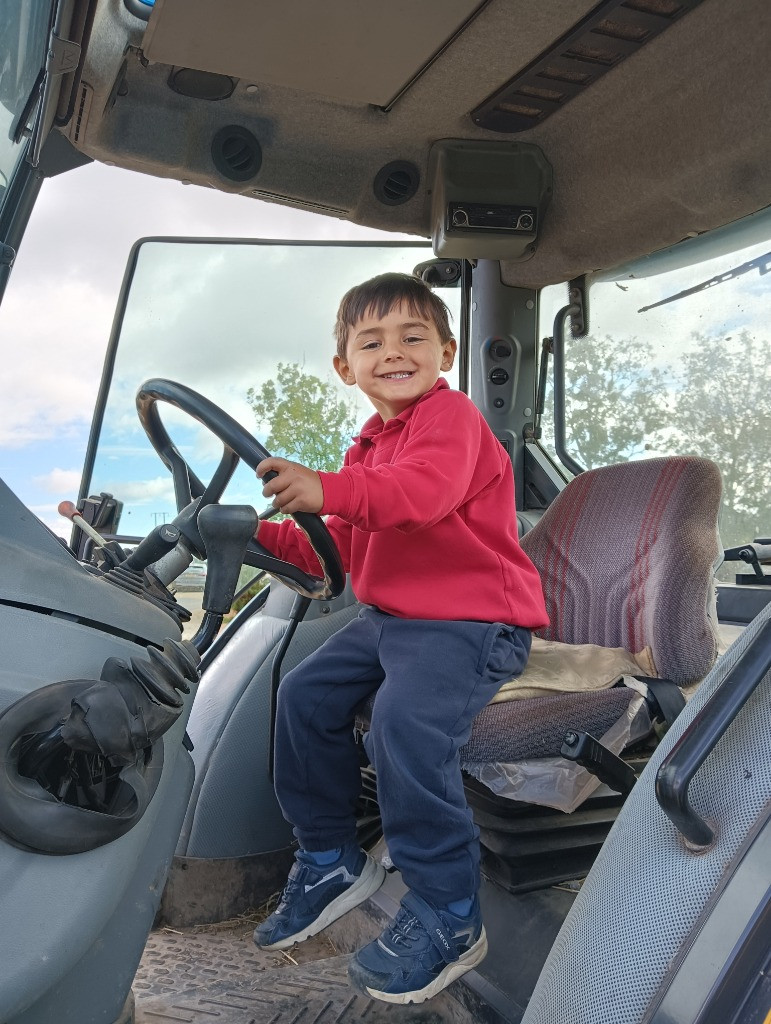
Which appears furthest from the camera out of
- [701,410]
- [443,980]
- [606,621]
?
[701,410]

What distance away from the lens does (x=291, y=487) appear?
1.16m

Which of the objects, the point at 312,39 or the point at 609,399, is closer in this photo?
the point at 312,39

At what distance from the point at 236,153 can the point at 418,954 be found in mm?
1536

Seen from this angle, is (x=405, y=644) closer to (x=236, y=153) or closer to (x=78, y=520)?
(x=78, y=520)

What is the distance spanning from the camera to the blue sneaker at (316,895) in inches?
54.8

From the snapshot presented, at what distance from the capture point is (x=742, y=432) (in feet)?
6.40

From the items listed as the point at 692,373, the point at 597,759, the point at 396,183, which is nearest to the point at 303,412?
the point at 396,183

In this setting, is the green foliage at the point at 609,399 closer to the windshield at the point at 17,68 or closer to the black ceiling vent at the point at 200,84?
the black ceiling vent at the point at 200,84

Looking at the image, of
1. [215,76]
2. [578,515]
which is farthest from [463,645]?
[215,76]

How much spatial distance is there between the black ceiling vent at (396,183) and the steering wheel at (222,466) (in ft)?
3.19

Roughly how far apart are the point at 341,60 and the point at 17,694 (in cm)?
131

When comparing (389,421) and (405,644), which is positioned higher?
(389,421)

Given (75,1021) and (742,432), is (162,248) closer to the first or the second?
(742,432)

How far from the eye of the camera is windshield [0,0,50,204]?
3.42ft
